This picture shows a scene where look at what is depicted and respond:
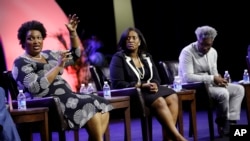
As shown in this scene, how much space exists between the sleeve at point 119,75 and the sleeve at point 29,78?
95 cm

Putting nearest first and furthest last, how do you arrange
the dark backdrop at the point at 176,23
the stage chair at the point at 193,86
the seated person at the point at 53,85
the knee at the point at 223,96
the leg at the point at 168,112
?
the seated person at the point at 53,85 → the leg at the point at 168,112 → the stage chair at the point at 193,86 → the knee at the point at 223,96 → the dark backdrop at the point at 176,23

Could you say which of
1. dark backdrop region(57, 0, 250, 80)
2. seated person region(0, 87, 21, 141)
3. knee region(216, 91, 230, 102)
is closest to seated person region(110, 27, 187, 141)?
knee region(216, 91, 230, 102)

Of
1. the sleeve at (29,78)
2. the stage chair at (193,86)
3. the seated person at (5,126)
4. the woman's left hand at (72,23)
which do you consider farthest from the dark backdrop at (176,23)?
the seated person at (5,126)

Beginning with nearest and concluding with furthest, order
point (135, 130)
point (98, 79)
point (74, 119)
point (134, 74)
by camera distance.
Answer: point (74, 119)
point (134, 74)
point (98, 79)
point (135, 130)

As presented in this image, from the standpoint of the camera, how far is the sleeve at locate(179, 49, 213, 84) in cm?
518

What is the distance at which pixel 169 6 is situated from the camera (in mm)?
8453

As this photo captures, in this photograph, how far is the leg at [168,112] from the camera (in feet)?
13.7

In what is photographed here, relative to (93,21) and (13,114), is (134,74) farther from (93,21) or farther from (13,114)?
(93,21)

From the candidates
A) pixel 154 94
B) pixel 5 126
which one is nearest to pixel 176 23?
pixel 154 94

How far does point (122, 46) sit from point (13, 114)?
5.56ft

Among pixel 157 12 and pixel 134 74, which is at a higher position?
pixel 157 12

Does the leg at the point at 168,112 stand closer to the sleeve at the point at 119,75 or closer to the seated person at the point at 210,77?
the sleeve at the point at 119,75

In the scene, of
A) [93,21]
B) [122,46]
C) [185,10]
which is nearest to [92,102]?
[122,46]

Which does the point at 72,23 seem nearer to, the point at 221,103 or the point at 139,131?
the point at 221,103
